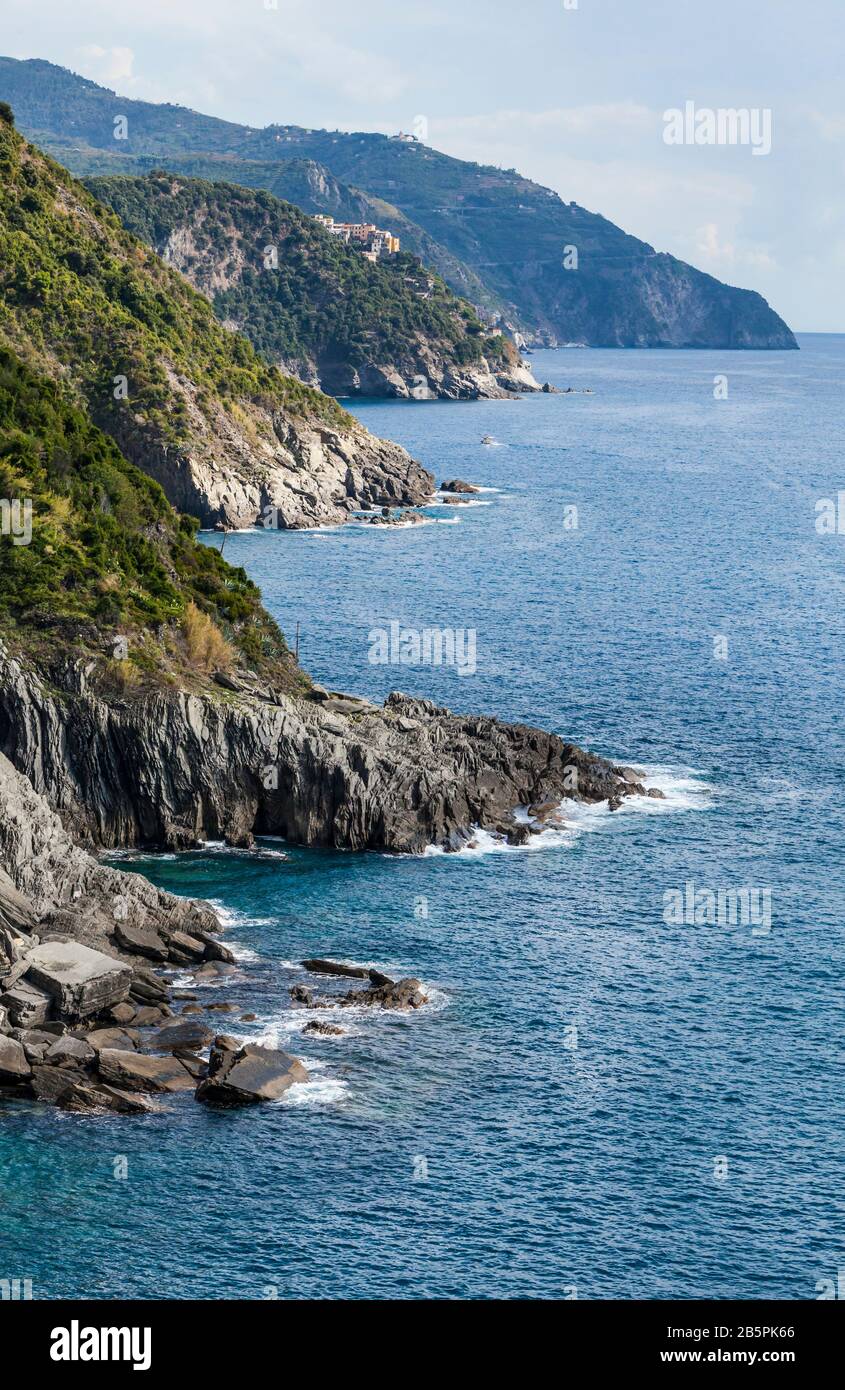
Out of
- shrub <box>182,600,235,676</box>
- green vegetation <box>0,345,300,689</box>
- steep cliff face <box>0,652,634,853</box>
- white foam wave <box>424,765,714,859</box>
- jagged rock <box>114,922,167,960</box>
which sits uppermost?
green vegetation <box>0,345,300,689</box>

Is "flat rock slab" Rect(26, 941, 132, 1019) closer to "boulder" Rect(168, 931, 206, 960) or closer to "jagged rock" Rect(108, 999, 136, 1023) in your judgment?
"jagged rock" Rect(108, 999, 136, 1023)

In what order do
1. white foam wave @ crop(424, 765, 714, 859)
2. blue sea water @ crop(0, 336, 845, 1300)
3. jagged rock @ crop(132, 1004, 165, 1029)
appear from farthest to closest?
white foam wave @ crop(424, 765, 714, 859), jagged rock @ crop(132, 1004, 165, 1029), blue sea water @ crop(0, 336, 845, 1300)

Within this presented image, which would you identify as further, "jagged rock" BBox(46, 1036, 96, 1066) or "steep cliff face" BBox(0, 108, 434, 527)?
"steep cliff face" BBox(0, 108, 434, 527)

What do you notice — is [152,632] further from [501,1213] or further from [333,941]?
[501,1213]

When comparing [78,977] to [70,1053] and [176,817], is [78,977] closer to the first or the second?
[70,1053]

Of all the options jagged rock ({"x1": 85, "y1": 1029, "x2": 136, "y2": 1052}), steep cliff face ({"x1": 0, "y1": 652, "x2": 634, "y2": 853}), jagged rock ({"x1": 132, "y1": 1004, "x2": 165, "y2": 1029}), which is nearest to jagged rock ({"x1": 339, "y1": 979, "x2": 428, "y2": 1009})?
jagged rock ({"x1": 132, "y1": 1004, "x2": 165, "y2": 1029})
